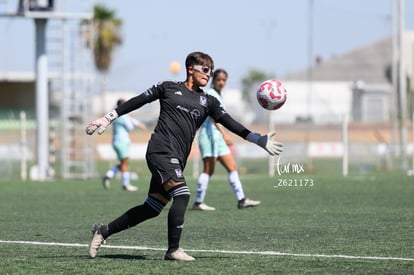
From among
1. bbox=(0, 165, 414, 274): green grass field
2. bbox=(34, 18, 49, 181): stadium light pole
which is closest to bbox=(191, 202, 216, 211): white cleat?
bbox=(0, 165, 414, 274): green grass field

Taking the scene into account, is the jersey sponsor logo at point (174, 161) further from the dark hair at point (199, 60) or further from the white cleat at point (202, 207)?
the white cleat at point (202, 207)

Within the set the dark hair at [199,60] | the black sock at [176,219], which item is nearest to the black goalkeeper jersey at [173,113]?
the dark hair at [199,60]

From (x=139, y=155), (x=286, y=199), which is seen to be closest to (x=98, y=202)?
(x=286, y=199)

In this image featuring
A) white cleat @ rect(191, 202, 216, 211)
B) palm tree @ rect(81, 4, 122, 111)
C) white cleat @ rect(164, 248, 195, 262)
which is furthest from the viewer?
palm tree @ rect(81, 4, 122, 111)

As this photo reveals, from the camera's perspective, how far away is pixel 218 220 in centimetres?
1454

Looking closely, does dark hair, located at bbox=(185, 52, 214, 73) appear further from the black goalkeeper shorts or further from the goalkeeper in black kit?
the black goalkeeper shorts

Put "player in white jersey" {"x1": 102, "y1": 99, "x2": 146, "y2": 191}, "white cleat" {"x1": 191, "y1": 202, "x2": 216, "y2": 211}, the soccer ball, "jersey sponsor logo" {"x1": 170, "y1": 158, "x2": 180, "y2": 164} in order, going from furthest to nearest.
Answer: "player in white jersey" {"x1": 102, "y1": 99, "x2": 146, "y2": 191} → "white cleat" {"x1": 191, "y1": 202, "x2": 216, "y2": 211} → the soccer ball → "jersey sponsor logo" {"x1": 170, "y1": 158, "x2": 180, "y2": 164}

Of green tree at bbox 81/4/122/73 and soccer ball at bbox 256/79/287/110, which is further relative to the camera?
green tree at bbox 81/4/122/73

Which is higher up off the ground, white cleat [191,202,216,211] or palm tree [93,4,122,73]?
palm tree [93,4,122,73]

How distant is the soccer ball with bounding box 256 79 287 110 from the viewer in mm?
11586

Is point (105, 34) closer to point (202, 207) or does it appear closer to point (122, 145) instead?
point (122, 145)

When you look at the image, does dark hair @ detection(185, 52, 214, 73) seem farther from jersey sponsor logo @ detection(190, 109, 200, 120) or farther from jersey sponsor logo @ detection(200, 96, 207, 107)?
jersey sponsor logo @ detection(190, 109, 200, 120)

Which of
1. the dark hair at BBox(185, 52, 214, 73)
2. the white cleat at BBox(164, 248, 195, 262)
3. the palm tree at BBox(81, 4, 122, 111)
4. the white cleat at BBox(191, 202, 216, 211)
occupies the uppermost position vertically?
the palm tree at BBox(81, 4, 122, 111)

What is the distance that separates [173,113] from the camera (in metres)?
10.0
